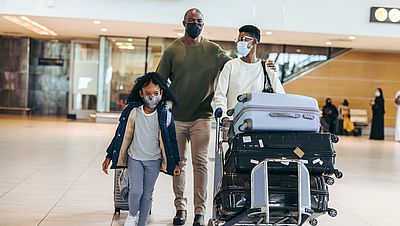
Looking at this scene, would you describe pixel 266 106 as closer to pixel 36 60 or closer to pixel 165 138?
pixel 165 138

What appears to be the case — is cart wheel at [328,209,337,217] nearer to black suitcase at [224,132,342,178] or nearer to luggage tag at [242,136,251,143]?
black suitcase at [224,132,342,178]

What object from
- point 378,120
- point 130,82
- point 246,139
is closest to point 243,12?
point 378,120

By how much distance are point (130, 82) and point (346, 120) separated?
24.5ft

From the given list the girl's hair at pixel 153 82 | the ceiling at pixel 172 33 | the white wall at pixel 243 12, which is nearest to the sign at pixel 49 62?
the ceiling at pixel 172 33

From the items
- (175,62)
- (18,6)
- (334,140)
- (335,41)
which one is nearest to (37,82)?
(18,6)

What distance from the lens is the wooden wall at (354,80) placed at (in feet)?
71.2

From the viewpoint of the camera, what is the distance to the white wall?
50.9ft

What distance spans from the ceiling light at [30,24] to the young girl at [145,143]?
12.6 metres

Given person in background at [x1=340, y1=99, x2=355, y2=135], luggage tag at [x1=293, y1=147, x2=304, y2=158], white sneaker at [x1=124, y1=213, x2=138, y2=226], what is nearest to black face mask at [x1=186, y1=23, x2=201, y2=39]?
white sneaker at [x1=124, y1=213, x2=138, y2=226]

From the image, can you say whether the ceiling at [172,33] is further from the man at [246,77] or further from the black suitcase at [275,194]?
the black suitcase at [275,194]

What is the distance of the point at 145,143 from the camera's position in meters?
4.48

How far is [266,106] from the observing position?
3.88 metres

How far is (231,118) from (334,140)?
960 millimetres

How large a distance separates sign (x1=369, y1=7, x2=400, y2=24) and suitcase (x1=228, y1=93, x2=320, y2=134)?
12.8 m
